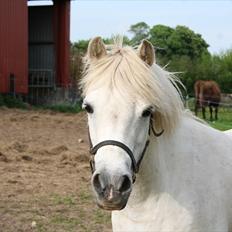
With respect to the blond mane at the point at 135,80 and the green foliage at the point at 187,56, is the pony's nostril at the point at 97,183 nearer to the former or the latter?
the blond mane at the point at 135,80

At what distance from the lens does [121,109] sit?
8.71 ft

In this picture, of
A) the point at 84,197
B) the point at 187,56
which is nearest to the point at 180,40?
the point at 187,56

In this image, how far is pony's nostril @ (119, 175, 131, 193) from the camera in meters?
2.45

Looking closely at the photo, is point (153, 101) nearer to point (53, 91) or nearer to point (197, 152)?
point (197, 152)

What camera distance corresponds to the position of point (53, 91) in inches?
976

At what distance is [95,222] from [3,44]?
54.6 ft

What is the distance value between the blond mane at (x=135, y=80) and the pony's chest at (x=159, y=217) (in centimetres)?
43

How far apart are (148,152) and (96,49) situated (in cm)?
64

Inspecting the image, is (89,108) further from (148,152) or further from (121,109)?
(148,152)

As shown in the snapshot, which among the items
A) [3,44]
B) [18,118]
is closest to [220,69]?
[3,44]

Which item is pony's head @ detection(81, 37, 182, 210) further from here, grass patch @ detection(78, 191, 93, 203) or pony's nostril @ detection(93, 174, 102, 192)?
grass patch @ detection(78, 191, 93, 203)

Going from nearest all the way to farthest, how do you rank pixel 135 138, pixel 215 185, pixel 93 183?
pixel 93 183, pixel 135 138, pixel 215 185

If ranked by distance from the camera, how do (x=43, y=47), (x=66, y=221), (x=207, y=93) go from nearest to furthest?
(x=66, y=221) → (x=207, y=93) → (x=43, y=47)

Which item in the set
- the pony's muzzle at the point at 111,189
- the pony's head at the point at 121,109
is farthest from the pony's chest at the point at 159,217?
the pony's muzzle at the point at 111,189
